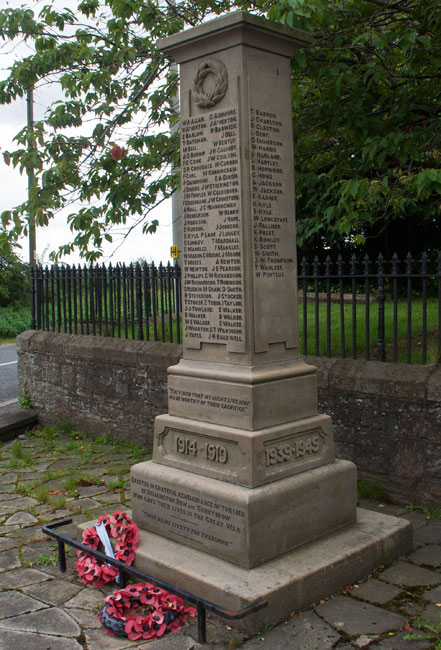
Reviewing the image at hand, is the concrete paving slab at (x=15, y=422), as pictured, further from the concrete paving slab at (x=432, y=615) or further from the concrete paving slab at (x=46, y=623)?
the concrete paving slab at (x=432, y=615)

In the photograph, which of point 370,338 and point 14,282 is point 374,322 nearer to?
point 370,338

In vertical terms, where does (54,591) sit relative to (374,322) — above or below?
below

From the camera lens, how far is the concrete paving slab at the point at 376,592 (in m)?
3.92

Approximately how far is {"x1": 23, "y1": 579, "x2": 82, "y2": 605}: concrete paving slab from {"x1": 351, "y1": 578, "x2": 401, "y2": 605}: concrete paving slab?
5.80 ft

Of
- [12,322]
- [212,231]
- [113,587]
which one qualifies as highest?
[212,231]

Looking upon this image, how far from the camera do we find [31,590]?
4.18m

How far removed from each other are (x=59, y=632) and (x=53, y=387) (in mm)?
5685

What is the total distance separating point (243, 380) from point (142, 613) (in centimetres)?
150

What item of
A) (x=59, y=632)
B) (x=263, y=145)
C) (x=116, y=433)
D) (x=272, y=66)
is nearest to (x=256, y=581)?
(x=59, y=632)

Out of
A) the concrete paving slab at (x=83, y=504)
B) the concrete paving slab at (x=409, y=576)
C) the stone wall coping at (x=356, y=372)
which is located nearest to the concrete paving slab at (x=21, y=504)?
the concrete paving slab at (x=83, y=504)

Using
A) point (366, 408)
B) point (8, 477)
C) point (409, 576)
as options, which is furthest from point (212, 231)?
point (8, 477)

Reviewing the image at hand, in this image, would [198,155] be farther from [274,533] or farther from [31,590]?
[31,590]

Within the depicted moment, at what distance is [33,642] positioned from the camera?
3.54m

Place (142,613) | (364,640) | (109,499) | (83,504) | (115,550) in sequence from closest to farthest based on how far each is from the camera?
(364,640) → (142,613) → (115,550) → (83,504) → (109,499)
